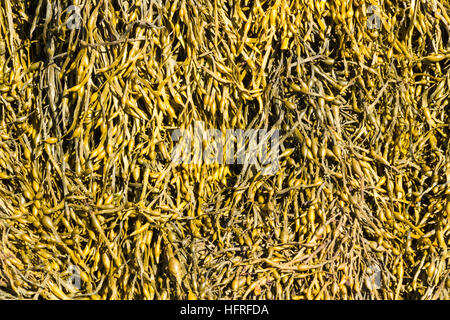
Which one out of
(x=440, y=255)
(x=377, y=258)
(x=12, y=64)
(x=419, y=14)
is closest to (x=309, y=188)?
(x=377, y=258)

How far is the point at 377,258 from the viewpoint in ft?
3.67

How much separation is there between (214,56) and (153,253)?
48cm

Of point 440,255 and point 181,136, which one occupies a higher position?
point 181,136

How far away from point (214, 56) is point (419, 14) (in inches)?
19.8

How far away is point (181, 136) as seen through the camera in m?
1.06

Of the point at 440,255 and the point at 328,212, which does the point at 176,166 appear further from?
the point at 440,255

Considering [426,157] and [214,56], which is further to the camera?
[426,157]

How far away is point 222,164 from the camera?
3.60ft

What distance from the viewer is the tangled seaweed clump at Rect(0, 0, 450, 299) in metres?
1.03

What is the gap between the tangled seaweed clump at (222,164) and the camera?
3.39ft

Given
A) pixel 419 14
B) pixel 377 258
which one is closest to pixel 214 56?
pixel 419 14
